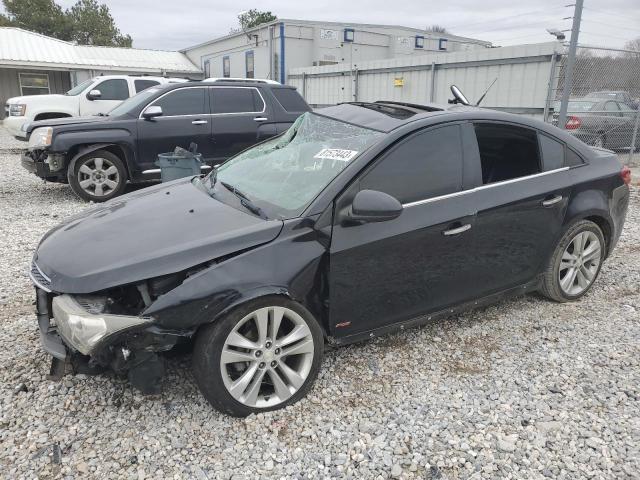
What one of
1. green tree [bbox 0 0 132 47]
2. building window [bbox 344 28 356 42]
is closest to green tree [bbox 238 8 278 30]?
green tree [bbox 0 0 132 47]

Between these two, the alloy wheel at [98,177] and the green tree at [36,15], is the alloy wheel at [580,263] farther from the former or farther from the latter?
the green tree at [36,15]

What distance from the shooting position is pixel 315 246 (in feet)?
9.01

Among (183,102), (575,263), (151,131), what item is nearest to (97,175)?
(151,131)

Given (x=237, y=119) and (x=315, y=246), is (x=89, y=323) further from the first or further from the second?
(x=237, y=119)

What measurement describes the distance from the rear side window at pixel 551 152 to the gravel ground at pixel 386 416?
1.19m

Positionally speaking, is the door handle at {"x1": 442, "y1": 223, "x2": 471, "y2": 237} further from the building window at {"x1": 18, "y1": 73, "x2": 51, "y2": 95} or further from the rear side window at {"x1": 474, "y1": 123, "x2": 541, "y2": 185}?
the building window at {"x1": 18, "y1": 73, "x2": 51, "y2": 95}

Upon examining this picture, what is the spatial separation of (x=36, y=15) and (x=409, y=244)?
54013 millimetres

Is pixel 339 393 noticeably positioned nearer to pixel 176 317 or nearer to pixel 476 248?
pixel 176 317

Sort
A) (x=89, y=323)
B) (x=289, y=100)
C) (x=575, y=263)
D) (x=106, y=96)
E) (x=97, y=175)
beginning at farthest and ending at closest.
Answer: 1. (x=106, y=96)
2. (x=289, y=100)
3. (x=97, y=175)
4. (x=575, y=263)
5. (x=89, y=323)

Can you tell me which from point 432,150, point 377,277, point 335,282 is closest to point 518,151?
point 432,150

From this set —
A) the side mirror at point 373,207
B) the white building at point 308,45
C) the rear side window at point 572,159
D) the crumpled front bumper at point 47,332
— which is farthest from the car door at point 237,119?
the white building at point 308,45

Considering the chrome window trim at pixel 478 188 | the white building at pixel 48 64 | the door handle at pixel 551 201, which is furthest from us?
the white building at pixel 48 64

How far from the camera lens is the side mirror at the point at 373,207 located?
8.87 feet

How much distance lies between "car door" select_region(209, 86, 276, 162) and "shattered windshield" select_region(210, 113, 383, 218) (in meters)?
4.28
